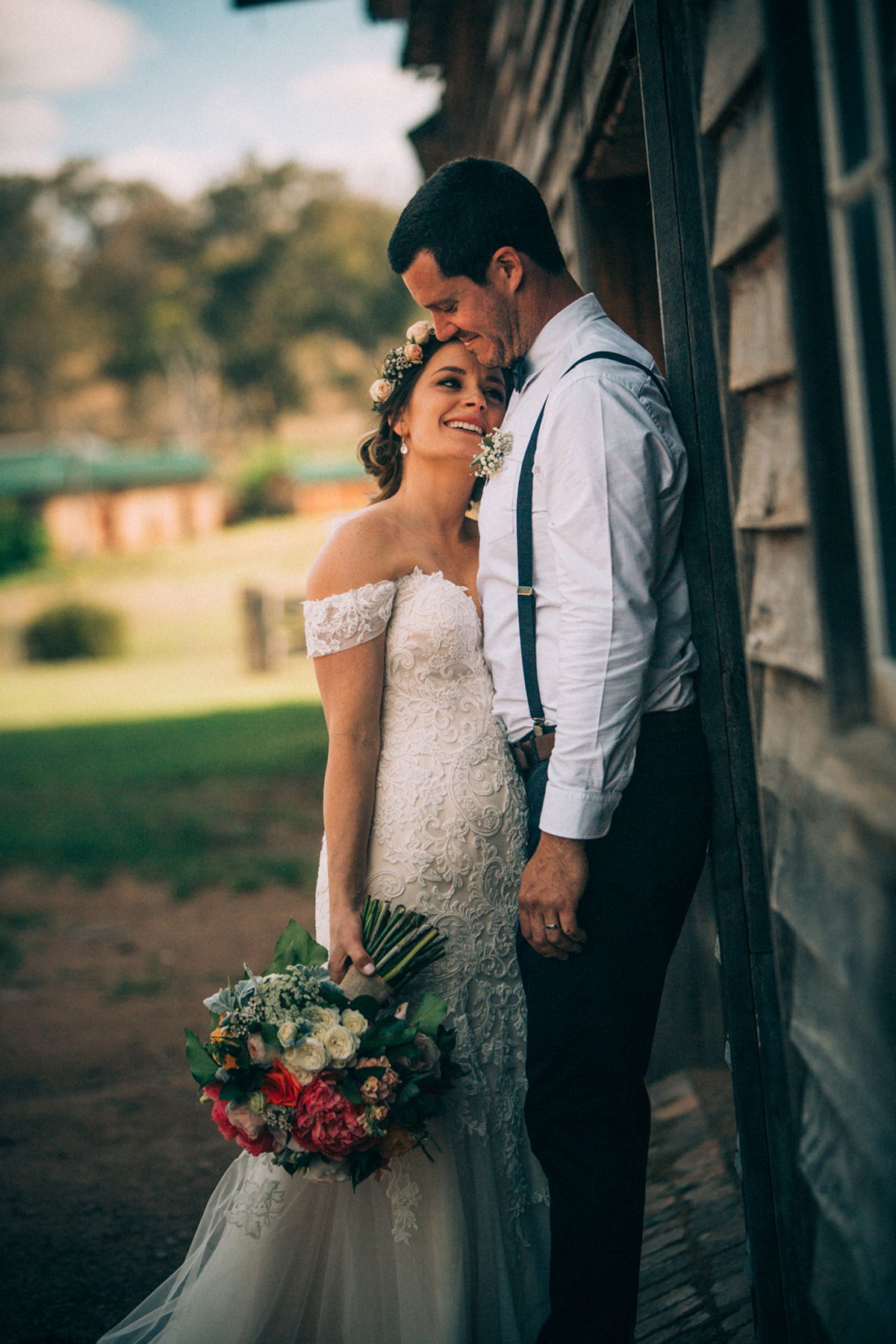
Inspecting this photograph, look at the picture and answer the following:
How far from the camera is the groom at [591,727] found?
1900 millimetres

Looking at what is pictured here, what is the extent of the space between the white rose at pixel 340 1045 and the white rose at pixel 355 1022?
0.02 metres

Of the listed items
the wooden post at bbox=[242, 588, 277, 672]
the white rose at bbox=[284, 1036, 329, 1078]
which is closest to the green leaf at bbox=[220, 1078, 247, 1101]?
the white rose at bbox=[284, 1036, 329, 1078]

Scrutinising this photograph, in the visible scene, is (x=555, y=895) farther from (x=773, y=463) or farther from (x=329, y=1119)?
(x=773, y=463)

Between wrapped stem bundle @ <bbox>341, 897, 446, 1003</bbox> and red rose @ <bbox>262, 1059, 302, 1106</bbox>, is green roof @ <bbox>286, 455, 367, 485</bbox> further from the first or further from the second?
red rose @ <bbox>262, 1059, 302, 1106</bbox>

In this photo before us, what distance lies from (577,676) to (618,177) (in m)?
2.02

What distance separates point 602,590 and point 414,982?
1073 millimetres

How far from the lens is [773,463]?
5.32 ft

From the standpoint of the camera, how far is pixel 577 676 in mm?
1913

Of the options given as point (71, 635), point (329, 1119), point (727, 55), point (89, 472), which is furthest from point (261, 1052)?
point (89, 472)

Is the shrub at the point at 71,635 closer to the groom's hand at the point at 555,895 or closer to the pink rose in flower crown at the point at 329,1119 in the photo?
the pink rose in flower crown at the point at 329,1119

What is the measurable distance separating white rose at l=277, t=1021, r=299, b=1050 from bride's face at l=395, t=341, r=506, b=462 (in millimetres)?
Result: 1375

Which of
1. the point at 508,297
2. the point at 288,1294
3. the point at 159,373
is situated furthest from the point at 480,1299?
the point at 159,373

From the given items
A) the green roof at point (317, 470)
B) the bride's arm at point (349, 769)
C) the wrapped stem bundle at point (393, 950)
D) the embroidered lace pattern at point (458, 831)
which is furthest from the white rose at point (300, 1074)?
the green roof at point (317, 470)

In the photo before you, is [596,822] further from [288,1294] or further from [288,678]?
[288,678]
